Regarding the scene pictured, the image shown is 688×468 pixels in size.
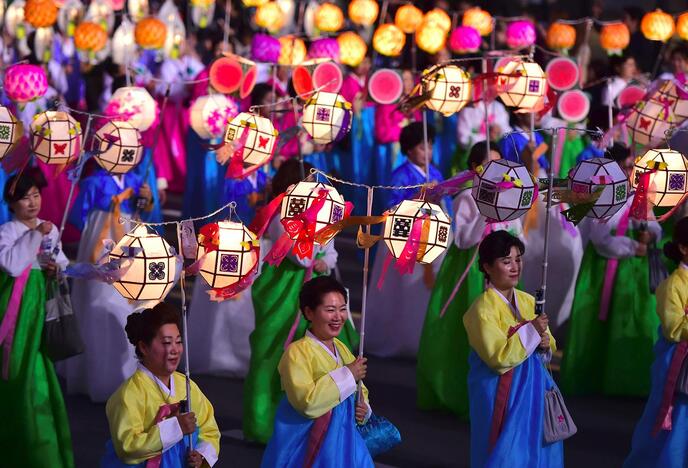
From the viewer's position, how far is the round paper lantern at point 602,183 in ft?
14.1

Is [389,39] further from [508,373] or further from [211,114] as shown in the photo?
[508,373]

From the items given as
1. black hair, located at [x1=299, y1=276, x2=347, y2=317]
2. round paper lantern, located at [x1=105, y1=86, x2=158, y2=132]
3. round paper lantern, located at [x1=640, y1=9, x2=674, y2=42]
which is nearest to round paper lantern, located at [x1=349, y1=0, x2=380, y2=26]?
round paper lantern, located at [x1=640, y1=9, x2=674, y2=42]

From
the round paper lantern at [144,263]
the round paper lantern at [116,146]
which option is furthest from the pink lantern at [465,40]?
the round paper lantern at [144,263]

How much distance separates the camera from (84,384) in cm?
658

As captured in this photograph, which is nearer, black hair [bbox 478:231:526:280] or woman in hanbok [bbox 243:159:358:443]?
black hair [bbox 478:231:526:280]

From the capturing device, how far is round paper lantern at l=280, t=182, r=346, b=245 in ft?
14.1

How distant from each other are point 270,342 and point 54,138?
126 centimetres

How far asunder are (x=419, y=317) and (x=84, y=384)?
1898 millimetres

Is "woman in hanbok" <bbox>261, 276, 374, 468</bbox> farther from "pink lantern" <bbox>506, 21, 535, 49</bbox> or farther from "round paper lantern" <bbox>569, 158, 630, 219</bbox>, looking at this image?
"pink lantern" <bbox>506, 21, 535, 49</bbox>

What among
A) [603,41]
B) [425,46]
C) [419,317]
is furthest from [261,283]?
[603,41]

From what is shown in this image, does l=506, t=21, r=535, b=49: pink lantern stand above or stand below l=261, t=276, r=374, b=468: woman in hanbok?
above

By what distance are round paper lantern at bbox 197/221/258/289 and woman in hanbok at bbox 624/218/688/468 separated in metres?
1.69

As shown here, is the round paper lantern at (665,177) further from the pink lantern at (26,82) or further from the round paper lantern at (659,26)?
the round paper lantern at (659,26)

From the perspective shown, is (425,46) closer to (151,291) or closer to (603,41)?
(603,41)
